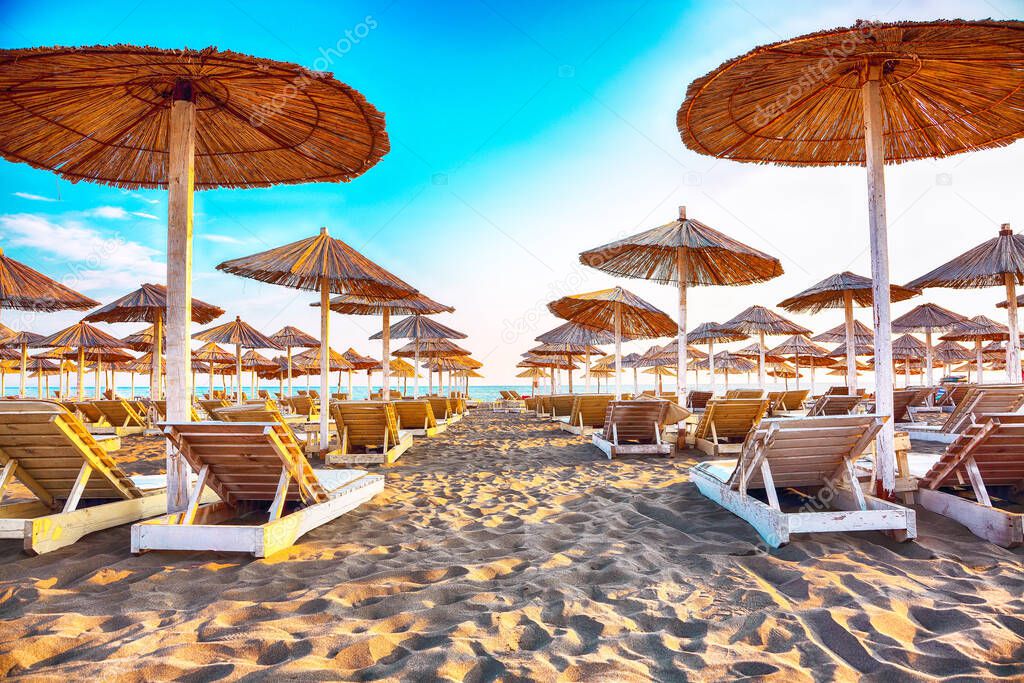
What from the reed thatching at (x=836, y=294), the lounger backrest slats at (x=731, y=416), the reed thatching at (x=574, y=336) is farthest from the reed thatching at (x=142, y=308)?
the reed thatching at (x=836, y=294)

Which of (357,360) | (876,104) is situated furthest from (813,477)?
(357,360)

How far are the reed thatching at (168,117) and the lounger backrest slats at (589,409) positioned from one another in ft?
21.9

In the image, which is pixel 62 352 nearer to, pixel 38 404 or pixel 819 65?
pixel 38 404

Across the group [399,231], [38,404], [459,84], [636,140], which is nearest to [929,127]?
[636,140]

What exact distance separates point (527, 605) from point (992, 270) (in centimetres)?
871

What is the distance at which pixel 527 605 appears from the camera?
228 cm

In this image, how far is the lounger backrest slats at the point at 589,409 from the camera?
9.75m

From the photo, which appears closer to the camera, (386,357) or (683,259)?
(683,259)

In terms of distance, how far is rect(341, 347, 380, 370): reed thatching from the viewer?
832 inches

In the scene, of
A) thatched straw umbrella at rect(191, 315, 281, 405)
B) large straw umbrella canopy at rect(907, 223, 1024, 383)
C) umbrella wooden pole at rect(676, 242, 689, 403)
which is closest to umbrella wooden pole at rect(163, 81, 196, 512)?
umbrella wooden pole at rect(676, 242, 689, 403)

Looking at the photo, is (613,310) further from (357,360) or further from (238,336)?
(357,360)

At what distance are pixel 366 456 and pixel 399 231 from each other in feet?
30.0

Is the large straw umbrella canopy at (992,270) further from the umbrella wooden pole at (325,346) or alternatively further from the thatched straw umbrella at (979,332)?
the umbrella wooden pole at (325,346)

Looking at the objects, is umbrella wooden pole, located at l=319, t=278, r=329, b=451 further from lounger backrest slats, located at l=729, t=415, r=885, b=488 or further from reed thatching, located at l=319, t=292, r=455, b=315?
lounger backrest slats, located at l=729, t=415, r=885, b=488
